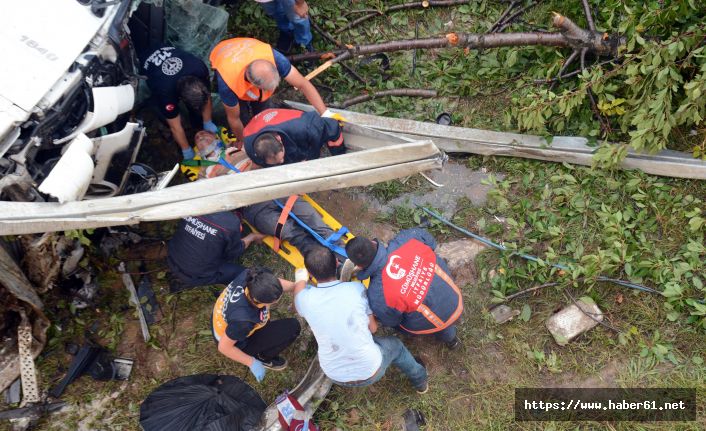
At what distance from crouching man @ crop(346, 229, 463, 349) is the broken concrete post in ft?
3.07

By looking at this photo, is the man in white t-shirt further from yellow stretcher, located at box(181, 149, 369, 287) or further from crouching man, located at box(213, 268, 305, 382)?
yellow stretcher, located at box(181, 149, 369, 287)

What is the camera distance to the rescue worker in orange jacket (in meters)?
4.25

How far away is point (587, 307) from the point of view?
13.5ft

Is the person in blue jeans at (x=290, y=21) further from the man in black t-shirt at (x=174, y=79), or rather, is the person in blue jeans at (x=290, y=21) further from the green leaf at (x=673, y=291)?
the green leaf at (x=673, y=291)

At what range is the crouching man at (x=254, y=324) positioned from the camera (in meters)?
3.51

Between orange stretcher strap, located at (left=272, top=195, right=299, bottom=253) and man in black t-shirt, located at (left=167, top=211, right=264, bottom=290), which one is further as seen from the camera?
orange stretcher strap, located at (left=272, top=195, right=299, bottom=253)

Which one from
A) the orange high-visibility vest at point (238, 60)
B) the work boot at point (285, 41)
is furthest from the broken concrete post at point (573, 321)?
the work boot at point (285, 41)

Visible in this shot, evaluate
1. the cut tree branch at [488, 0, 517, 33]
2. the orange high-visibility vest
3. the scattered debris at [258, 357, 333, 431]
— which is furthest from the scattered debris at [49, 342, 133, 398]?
the cut tree branch at [488, 0, 517, 33]

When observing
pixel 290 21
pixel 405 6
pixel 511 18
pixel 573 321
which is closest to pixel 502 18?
pixel 511 18

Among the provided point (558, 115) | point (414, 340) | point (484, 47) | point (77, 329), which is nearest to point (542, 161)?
point (558, 115)

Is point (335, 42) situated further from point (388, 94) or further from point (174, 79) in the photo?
point (174, 79)

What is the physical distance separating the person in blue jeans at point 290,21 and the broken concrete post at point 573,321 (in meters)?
3.48

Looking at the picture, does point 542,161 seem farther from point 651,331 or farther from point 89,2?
point 89,2

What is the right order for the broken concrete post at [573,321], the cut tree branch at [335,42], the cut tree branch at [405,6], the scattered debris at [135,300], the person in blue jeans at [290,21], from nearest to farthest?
the broken concrete post at [573,321]
the scattered debris at [135,300]
the person in blue jeans at [290,21]
the cut tree branch at [335,42]
the cut tree branch at [405,6]
